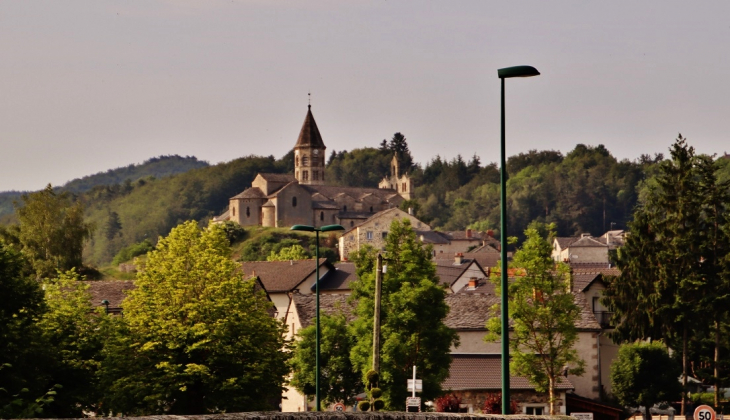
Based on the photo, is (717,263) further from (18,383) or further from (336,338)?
(18,383)

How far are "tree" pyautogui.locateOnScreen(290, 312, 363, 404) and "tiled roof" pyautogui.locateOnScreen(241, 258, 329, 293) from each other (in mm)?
31932

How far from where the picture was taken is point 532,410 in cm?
5128

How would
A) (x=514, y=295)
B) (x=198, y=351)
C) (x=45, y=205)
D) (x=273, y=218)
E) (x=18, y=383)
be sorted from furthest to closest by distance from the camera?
(x=273, y=218)
(x=45, y=205)
(x=514, y=295)
(x=198, y=351)
(x=18, y=383)

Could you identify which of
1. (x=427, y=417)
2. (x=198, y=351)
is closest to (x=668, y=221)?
(x=198, y=351)

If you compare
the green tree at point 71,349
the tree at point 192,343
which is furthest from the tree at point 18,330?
the tree at point 192,343

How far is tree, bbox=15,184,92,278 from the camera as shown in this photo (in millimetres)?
96875

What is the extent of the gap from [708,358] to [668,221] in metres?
8.31

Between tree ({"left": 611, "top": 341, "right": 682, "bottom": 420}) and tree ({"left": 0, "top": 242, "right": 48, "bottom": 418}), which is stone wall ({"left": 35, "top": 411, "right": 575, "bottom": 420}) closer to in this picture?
tree ({"left": 0, "top": 242, "right": 48, "bottom": 418})

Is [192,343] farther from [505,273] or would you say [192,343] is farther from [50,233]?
[50,233]

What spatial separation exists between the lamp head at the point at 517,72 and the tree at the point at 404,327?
78.4 ft

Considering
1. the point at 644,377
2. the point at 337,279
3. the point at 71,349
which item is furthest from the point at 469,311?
the point at 337,279

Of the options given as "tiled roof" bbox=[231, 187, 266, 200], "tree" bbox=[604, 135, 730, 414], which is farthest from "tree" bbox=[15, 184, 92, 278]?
"tiled roof" bbox=[231, 187, 266, 200]

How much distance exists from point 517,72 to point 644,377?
4004cm

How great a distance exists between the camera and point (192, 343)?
142 feet
